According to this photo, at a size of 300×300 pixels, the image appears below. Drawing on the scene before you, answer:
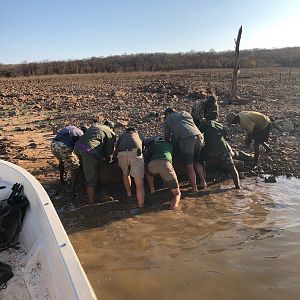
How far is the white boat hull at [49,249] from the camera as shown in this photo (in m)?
2.81

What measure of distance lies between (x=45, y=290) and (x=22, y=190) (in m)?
1.90

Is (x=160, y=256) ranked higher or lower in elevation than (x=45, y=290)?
Result: lower

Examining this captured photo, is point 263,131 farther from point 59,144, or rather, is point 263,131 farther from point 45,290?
point 45,290

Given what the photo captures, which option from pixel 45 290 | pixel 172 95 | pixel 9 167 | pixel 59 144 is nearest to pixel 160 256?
pixel 45 290

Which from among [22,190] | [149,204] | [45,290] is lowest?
[149,204]

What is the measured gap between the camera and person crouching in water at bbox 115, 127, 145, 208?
20.8 ft

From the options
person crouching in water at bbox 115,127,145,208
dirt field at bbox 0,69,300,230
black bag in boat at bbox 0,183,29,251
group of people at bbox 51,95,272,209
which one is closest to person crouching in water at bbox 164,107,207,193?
group of people at bbox 51,95,272,209

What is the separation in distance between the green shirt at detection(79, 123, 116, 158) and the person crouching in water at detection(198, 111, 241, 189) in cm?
169

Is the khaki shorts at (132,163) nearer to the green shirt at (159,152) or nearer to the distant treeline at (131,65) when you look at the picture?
the green shirt at (159,152)

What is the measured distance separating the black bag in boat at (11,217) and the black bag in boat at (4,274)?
18.3 inches

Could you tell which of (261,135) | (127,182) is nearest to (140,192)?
(127,182)

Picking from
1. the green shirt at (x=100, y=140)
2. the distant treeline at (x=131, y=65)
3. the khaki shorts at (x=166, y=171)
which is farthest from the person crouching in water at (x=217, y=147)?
the distant treeline at (x=131, y=65)

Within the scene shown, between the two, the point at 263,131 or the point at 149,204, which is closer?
the point at 149,204

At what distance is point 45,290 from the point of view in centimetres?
350
